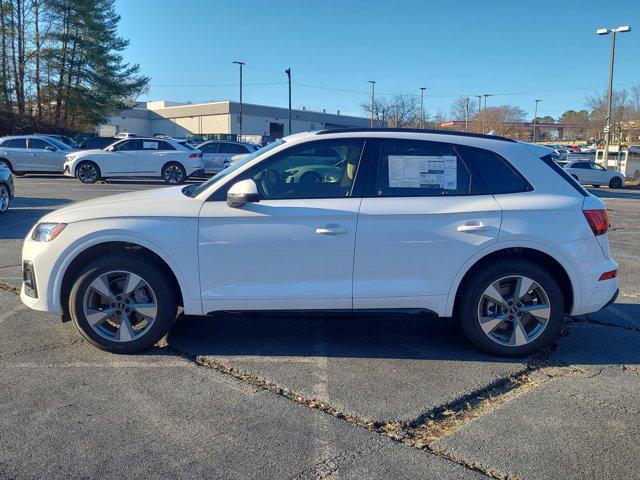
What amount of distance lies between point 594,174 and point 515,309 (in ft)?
98.4

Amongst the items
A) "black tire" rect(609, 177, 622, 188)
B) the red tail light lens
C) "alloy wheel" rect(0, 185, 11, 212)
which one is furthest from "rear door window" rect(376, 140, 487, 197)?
"black tire" rect(609, 177, 622, 188)

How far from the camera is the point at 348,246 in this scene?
4.31 meters

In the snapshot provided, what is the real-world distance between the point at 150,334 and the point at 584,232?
346 cm

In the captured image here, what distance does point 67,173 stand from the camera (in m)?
21.0

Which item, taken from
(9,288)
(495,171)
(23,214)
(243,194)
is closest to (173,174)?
(23,214)

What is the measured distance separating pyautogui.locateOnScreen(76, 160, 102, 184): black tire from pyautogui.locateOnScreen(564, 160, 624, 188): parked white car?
2376 cm

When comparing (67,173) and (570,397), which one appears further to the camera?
(67,173)

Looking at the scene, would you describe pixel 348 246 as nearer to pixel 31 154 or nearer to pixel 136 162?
pixel 136 162

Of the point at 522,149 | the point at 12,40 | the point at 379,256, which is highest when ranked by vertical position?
the point at 12,40

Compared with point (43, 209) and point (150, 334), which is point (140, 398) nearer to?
point (150, 334)

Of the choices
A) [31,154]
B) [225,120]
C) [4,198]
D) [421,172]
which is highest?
[225,120]

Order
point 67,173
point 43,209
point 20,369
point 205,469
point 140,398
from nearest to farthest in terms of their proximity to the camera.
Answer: point 205,469
point 140,398
point 20,369
point 43,209
point 67,173

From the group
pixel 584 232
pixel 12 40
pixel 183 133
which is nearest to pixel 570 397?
pixel 584 232

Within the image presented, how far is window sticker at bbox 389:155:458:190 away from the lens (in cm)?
450
